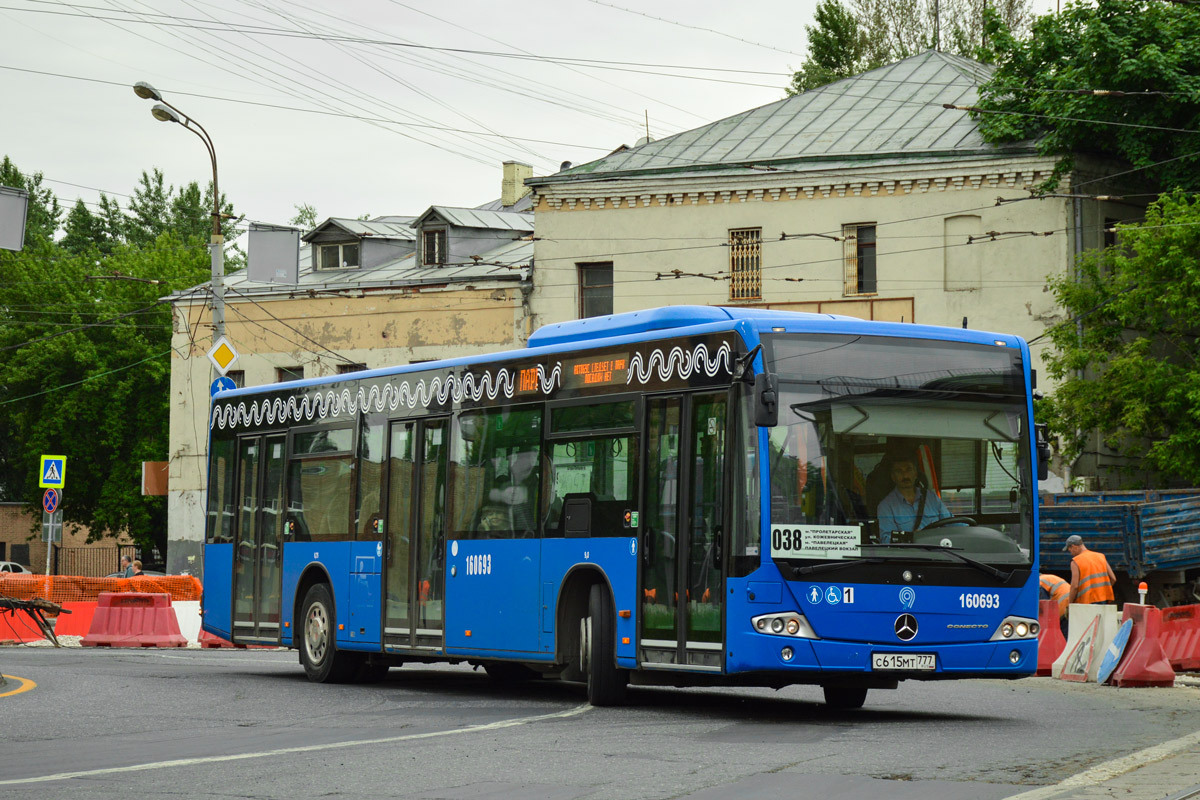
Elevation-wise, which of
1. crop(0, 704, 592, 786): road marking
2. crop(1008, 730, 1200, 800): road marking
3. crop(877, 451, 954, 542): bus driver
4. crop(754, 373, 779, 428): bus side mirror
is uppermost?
crop(754, 373, 779, 428): bus side mirror

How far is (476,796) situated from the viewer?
8.44m

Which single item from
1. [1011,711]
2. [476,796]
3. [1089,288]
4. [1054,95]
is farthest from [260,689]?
[1054,95]

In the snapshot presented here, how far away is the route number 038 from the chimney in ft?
144

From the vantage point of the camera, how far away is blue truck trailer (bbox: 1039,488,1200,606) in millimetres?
25750

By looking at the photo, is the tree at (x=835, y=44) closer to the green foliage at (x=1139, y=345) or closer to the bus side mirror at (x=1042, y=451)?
the green foliage at (x=1139, y=345)

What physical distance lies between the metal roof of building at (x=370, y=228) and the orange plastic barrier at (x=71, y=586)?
17871 mm

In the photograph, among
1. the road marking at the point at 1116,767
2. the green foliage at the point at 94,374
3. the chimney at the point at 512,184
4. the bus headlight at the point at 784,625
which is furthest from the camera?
the green foliage at the point at 94,374

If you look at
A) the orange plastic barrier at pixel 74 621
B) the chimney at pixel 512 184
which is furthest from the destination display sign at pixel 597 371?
the chimney at pixel 512 184

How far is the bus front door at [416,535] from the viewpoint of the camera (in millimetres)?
15672

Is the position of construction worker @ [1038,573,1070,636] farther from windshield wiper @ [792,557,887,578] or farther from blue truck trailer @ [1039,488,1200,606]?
windshield wiper @ [792,557,887,578]

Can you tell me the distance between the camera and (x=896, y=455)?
12.4 m

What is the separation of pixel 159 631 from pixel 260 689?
1089cm

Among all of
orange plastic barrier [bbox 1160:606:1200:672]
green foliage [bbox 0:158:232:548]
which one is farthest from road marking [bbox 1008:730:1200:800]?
green foliage [bbox 0:158:232:548]

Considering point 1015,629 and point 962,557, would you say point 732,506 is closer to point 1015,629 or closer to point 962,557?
point 962,557
